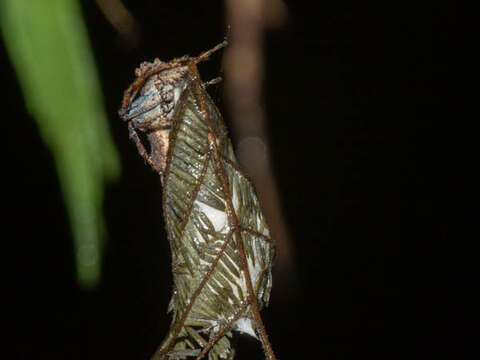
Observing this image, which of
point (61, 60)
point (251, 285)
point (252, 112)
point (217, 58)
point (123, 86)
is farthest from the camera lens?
point (123, 86)

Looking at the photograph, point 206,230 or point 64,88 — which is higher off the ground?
point 64,88

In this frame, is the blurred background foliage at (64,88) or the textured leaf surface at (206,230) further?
the textured leaf surface at (206,230)

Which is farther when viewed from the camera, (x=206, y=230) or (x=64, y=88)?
(x=206, y=230)

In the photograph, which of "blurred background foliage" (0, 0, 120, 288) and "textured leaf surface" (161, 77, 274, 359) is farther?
"textured leaf surface" (161, 77, 274, 359)

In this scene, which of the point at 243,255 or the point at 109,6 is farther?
the point at 243,255

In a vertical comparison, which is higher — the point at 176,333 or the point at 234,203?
the point at 234,203

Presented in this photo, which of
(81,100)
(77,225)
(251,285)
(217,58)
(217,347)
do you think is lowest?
(217,347)

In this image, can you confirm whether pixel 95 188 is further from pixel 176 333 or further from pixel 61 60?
pixel 176 333

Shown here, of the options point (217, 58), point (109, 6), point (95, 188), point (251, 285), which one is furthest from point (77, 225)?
point (217, 58)
